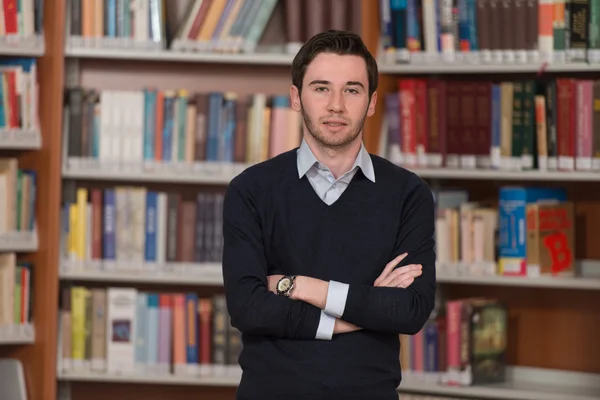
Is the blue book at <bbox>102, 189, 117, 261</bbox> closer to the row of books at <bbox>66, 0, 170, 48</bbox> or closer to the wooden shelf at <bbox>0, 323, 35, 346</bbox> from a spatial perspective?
the wooden shelf at <bbox>0, 323, 35, 346</bbox>

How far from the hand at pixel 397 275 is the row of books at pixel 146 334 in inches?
69.0

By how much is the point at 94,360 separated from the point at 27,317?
307 mm

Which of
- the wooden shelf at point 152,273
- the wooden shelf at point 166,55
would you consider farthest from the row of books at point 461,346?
the wooden shelf at point 166,55

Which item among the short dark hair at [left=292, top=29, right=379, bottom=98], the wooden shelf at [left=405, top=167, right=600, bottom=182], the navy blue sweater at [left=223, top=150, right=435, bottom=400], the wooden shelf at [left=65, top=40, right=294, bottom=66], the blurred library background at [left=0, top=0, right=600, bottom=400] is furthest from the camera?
the wooden shelf at [left=65, top=40, right=294, bottom=66]

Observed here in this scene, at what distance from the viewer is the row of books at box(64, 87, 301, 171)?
395 centimetres

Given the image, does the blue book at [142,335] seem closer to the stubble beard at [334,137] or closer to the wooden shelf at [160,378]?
the wooden shelf at [160,378]

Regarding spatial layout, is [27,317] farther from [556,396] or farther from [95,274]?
[556,396]

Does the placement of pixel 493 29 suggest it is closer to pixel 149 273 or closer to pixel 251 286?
pixel 149 273

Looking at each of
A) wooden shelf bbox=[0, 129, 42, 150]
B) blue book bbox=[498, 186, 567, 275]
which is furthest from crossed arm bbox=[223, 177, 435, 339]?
wooden shelf bbox=[0, 129, 42, 150]

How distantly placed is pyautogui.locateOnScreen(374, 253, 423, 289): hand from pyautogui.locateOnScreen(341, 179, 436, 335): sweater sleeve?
0.7 inches

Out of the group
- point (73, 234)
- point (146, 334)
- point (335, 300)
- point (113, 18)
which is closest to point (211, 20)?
point (113, 18)

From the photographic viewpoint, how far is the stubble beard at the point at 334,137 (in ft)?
7.34

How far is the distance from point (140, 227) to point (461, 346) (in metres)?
1.28

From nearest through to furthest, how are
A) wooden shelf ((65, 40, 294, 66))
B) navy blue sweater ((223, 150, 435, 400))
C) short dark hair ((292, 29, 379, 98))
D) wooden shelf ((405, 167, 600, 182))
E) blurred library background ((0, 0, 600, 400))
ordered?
navy blue sweater ((223, 150, 435, 400))
short dark hair ((292, 29, 379, 98))
wooden shelf ((405, 167, 600, 182))
blurred library background ((0, 0, 600, 400))
wooden shelf ((65, 40, 294, 66))
